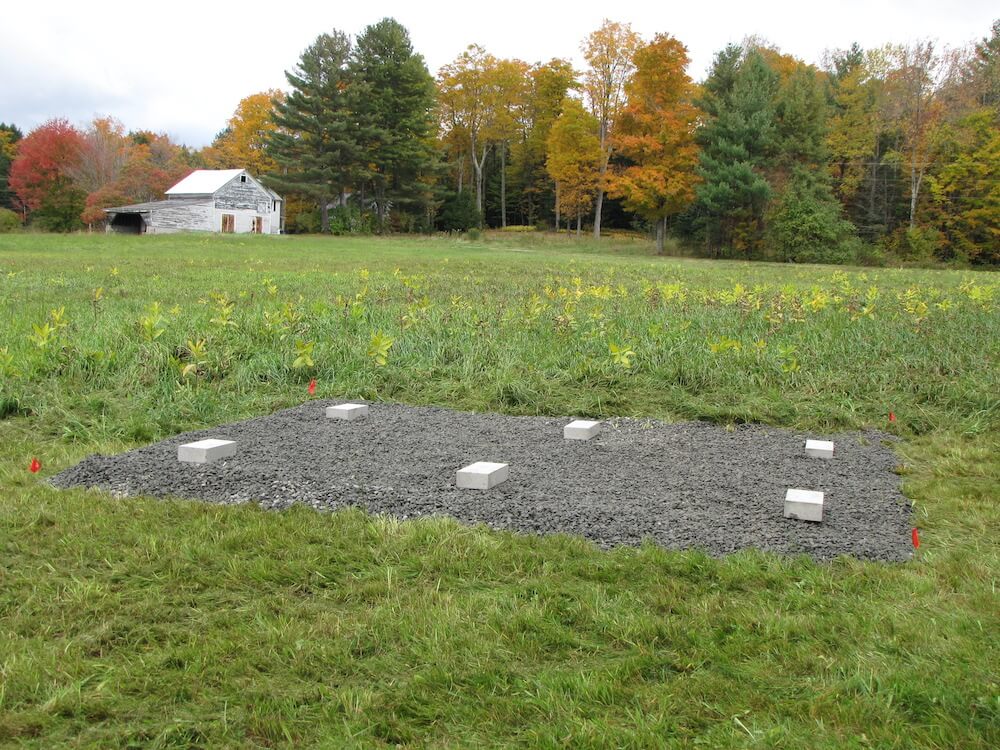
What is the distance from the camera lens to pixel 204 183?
44.2 meters

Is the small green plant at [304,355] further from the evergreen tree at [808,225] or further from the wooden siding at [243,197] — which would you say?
the wooden siding at [243,197]

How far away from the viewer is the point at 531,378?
224 inches

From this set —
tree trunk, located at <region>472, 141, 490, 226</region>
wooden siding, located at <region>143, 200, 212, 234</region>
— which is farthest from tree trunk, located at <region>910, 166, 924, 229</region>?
wooden siding, located at <region>143, 200, 212, 234</region>

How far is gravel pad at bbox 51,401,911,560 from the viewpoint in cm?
305

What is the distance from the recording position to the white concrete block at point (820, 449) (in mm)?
4070

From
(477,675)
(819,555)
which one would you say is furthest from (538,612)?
(819,555)

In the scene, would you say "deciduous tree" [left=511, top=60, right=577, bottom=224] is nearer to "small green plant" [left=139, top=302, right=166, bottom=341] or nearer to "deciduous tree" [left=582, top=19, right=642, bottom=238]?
"deciduous tree" [left=582, top=19, right=642, bottom=238]

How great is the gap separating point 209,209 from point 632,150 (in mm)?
23193

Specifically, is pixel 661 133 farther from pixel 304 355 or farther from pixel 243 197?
pixel 304 355

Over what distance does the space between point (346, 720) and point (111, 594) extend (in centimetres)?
107

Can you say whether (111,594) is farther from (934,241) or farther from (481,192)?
(481,192)

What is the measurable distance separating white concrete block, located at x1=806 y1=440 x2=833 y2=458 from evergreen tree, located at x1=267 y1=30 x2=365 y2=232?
39455mm

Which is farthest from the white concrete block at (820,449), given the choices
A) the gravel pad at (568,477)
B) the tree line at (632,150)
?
the tree line at (632,150)

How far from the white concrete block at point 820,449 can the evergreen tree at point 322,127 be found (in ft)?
129
